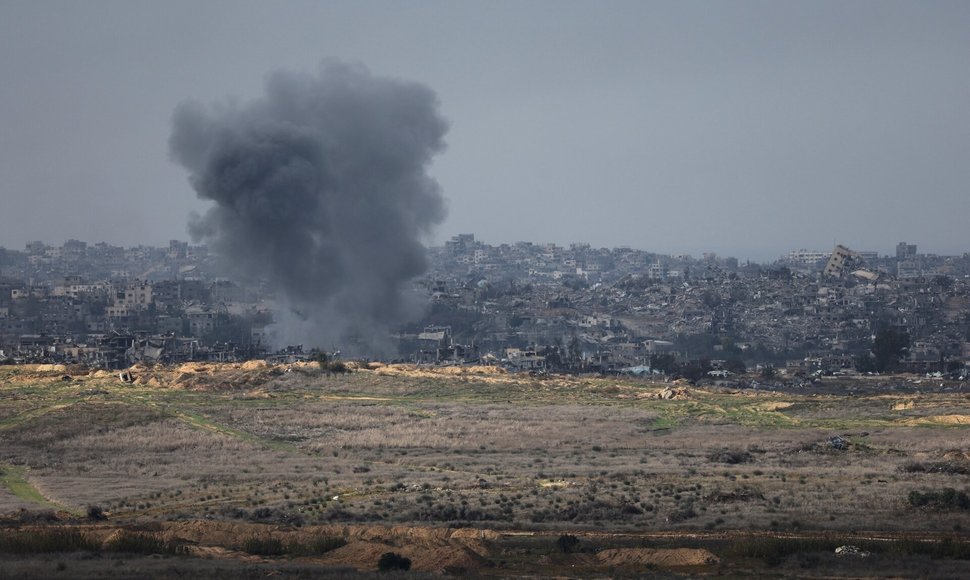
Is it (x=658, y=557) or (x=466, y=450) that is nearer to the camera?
(x=658, y=557)

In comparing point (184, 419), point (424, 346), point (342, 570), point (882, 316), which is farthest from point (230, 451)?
point (882, 316)

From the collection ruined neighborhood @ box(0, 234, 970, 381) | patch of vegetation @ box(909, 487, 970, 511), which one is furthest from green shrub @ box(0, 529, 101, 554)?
ruined neighborhood @ box(0, 234, 970, 381)

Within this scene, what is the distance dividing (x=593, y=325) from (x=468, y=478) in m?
85.5

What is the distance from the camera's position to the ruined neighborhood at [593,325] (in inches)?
3465

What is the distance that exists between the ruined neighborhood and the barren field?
25448 mm

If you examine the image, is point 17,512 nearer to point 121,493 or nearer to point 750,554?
point 121,493

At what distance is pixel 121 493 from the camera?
32469 millimetres

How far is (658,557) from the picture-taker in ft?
74.3

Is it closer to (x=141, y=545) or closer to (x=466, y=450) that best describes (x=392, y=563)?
(x=141, y=545)

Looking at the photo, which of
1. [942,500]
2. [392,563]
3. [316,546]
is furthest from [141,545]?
[942,500]

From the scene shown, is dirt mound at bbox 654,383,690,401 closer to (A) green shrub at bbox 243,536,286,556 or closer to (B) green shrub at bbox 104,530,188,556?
(A) green shrub at bbox 243,536,286,556

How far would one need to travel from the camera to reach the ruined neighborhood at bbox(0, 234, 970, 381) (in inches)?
3465

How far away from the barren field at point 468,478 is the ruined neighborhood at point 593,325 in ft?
83.5

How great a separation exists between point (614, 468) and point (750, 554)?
1313 cm
